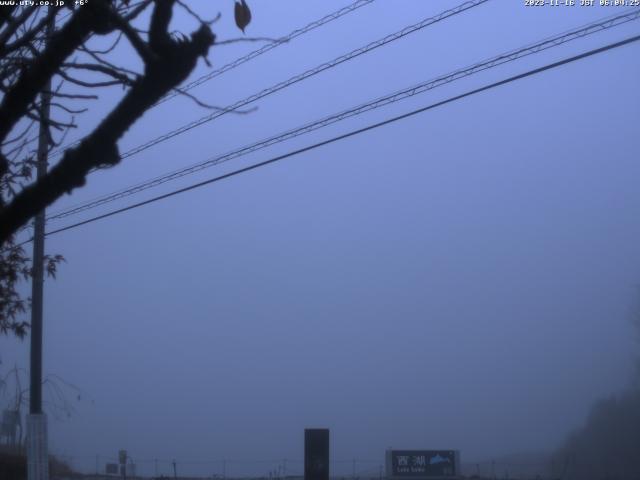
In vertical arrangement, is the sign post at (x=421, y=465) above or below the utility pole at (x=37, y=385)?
below

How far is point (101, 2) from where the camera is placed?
4.16 metres

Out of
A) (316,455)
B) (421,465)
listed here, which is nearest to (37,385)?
(316,455)

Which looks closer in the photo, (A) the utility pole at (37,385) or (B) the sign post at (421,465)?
(A) the utility pole at (37,385)

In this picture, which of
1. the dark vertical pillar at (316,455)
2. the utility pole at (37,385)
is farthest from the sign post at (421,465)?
the utility pole at (37,385)

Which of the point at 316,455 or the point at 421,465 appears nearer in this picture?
the point at 316,455

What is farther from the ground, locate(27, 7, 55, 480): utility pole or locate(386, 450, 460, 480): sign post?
locate(27, 7, 55, 480): utility pole

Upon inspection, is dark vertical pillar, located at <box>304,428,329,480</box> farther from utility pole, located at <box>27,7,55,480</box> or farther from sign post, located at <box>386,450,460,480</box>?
sign post, located at <box>386,450,460,480</box>

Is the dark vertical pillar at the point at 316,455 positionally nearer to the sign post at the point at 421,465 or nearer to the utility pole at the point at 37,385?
the utility pole at the point at 37,385

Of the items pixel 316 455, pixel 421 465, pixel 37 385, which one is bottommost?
pixel 421 465

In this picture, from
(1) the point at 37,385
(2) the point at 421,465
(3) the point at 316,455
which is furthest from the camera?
(2) the point at 421,465

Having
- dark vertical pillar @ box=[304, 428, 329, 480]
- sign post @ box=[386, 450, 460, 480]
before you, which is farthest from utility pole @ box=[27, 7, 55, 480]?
sign post @ box=[386, 450, 460, 480]

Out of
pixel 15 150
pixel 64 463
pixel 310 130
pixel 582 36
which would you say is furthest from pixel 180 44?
→ pixel 64 463

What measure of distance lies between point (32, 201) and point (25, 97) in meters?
0.61

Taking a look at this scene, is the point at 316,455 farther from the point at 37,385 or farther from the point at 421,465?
the point at 421,465
